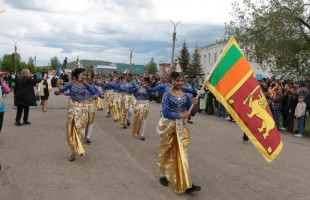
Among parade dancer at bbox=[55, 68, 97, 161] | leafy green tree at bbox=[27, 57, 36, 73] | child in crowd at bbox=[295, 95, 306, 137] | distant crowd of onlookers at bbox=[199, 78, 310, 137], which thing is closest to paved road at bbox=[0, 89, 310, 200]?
parade dancer at bbox=[55, 68, 97, 161]

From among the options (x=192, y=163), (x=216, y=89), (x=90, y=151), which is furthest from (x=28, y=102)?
(x=216, y=89)

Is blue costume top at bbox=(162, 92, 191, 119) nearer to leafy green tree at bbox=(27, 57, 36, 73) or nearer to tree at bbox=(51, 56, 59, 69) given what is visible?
leafy green tree at bbox=(27, 57, 36, 73)

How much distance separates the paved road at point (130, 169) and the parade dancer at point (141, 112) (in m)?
0.29

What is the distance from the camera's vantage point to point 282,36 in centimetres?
2425

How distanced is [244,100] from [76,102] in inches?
162

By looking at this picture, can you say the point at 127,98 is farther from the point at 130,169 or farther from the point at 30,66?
the point at 30,66

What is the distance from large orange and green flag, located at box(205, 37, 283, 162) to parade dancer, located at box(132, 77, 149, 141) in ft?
18.4

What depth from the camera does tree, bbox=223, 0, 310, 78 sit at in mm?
24031

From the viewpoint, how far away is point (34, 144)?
9.70 m

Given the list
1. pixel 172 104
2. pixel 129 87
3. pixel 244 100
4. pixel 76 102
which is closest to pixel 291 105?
pixel 129 87

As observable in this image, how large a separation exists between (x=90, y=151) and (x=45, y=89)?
999 cm

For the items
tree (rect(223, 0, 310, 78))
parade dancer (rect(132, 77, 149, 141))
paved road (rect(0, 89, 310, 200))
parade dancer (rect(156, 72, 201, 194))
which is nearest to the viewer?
paved road (rect(0, 89, 310, 200))

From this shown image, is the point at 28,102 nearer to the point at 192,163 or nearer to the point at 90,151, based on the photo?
the point at 90,151

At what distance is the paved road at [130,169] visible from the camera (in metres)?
5.97
